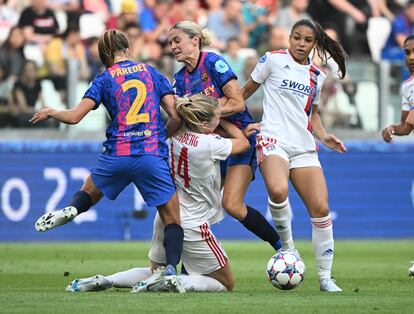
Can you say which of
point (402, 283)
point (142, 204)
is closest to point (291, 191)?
point (142, 204)

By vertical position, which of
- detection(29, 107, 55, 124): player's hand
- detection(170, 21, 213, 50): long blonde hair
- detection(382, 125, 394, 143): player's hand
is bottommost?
detection(382, 125, 394, 143): player's hand

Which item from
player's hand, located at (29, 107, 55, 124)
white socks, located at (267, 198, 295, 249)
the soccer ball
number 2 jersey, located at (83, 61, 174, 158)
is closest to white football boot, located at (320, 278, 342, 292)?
the soccer ball

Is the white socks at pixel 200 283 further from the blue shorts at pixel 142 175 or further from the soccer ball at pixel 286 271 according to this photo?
the blue shorts at pixel 142 175

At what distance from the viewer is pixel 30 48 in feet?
59.2

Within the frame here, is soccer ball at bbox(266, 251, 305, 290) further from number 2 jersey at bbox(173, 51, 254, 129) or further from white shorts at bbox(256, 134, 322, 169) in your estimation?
number 2 jersey at bbox(173, 51, 254, 129)

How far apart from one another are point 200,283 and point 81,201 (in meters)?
1.19

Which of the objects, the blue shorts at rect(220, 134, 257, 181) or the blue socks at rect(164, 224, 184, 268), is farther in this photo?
the blue shorts at rect(220, 134, 257, 181)

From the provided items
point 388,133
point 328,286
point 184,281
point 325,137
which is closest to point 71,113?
point 184,281

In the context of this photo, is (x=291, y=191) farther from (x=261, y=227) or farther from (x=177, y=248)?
(x=177, y=248)

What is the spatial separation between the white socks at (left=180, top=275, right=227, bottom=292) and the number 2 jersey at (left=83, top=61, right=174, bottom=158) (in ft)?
3.41

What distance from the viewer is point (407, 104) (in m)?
11.3

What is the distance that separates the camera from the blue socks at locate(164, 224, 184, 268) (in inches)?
347

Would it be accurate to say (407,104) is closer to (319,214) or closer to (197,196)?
(319,214)

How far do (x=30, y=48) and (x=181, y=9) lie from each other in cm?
274
